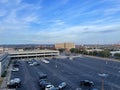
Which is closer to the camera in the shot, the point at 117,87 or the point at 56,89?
the point at 56,89

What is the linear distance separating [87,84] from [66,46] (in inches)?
4299

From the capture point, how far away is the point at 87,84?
25375 mm

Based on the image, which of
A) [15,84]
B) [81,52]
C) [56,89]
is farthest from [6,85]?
[81,52]

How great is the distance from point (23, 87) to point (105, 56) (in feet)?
165

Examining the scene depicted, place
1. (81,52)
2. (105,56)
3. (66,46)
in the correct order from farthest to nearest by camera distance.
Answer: (66,46)
(81,52)
(105,56)

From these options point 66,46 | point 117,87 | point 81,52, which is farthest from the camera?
point 66,46

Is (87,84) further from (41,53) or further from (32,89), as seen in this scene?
(41,53)

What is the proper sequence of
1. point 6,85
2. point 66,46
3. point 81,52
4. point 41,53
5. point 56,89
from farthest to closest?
point 66,46, point 81,52, point 41,53, point 6,85, point 56,89

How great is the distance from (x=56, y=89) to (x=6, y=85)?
6883 mm

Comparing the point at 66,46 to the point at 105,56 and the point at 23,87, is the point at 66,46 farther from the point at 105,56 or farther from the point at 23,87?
the point at 23,87

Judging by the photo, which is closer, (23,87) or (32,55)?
(23,87)


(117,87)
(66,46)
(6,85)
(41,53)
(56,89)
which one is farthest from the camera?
(66,46)

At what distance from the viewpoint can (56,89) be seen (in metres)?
22.5

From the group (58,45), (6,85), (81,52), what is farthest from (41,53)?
(58,45)
